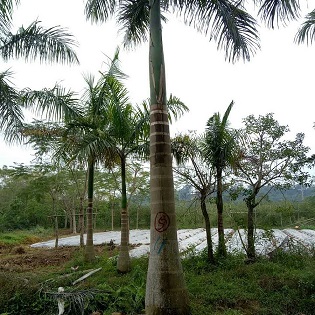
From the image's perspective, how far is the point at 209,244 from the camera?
773cm

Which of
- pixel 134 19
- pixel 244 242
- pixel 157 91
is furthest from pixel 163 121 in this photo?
pixel 244 242

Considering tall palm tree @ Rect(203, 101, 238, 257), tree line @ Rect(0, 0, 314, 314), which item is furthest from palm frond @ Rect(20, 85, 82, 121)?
tall palm tree @ Rect(203, 101, 238, 257)

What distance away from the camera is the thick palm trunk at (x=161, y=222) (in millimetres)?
4379

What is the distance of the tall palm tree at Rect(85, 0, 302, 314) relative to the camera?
441 cm

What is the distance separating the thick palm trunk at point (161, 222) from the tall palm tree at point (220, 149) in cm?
331

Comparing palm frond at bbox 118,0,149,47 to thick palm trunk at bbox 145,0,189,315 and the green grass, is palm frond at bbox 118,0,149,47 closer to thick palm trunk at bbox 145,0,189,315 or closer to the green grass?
thick palm trunk at bbox 145,0,189,315

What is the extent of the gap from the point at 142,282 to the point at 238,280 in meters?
1.85

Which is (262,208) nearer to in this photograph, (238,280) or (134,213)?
(134,213)

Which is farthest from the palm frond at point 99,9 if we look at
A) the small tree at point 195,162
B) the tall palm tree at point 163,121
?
the small tree at point 195,162

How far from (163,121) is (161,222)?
1413 mm

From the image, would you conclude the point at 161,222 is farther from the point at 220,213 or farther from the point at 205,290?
the point at 220,213

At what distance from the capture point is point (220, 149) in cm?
793

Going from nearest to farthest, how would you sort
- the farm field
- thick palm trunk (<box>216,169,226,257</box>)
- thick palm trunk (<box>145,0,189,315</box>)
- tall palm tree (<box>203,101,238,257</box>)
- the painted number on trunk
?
thick palm trunk (<box>145,0,189,315</box>) → the painted number on trunk → tall palm tree (<box>203,101,238,257</box>) → thick palm trunk (<box>216,169,226,257</box>) → the farm field

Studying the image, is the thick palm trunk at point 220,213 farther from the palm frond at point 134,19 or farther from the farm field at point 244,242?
the palm frond at point 134,19
